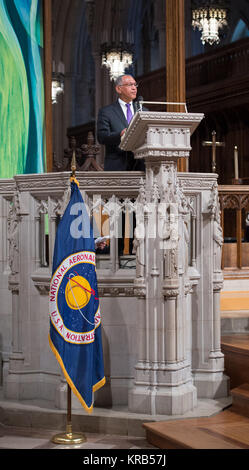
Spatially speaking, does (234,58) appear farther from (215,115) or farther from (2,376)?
(2,376)

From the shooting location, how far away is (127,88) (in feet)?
21.1

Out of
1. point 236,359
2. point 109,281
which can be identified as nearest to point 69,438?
point 109,281

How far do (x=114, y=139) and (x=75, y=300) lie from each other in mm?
1645

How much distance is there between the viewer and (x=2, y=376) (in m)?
6.63

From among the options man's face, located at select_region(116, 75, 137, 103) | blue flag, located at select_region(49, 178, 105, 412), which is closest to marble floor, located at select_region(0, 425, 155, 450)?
blue flag, located at select_region(49, 178, 105, 412)

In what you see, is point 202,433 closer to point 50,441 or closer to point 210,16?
point 50,441

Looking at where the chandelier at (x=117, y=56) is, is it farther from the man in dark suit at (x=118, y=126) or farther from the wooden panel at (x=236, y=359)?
the wooden panel at (x=236, y=359)

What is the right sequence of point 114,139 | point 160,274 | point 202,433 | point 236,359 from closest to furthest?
1. point 202,433
2. point 160,274
3. point 236,359
4. point 114,139

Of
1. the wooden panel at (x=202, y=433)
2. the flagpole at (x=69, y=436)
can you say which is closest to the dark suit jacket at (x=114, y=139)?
the flagpole at (x=69, y=436)

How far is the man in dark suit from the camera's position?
6.41m

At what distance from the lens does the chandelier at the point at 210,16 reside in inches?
505

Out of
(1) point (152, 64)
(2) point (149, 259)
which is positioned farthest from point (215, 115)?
(2) point (149, 259)

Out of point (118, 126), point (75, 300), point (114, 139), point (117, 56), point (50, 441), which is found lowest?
point (50, 441)

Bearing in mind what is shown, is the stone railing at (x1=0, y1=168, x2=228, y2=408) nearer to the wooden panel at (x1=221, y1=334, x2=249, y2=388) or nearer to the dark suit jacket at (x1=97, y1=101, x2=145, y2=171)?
the wooden panel at (x1=221, y1=334, x2=249, y2=388)
